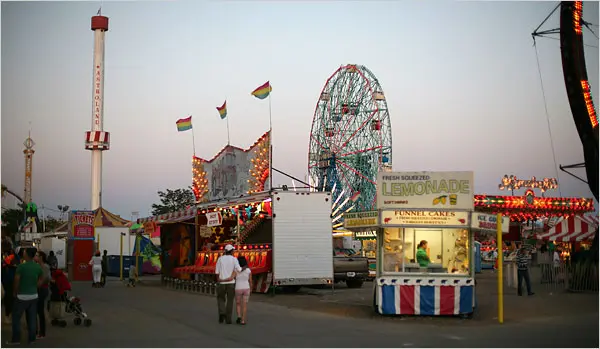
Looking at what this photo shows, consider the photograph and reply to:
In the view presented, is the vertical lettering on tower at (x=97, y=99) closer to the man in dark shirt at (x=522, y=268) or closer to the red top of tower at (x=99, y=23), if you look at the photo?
the red top of tower at (x=99, y=23)

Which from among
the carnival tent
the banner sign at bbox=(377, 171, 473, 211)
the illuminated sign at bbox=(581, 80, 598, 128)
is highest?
the illuminated sign at bbox=(581, 80, 598, 128)

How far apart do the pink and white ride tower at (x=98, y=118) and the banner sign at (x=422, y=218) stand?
6535 centimetres

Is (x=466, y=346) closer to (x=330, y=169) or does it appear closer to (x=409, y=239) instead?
(x=409, y=239)

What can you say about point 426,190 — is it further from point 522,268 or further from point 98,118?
point 98,118

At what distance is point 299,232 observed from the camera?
899 inches

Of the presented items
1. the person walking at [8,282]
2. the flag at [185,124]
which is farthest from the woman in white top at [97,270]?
the person walking at [8,282]

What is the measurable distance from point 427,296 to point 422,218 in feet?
4.98

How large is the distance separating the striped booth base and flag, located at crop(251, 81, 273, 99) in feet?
52.0

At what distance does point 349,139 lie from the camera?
56.0 metres

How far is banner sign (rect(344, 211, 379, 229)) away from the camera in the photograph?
16.5m

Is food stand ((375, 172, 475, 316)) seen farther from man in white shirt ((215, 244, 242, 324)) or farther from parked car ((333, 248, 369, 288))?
parked car ((333, 248, 369, 288))

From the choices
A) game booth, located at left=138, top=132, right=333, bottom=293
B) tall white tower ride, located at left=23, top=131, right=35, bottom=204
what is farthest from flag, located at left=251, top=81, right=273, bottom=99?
tall white tower ride, located at left=23, top=131, right=35, bottom=204

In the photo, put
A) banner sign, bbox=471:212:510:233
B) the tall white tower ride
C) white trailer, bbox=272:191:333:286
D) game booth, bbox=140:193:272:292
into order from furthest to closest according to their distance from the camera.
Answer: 1. the tall white tower ride
2. game booth, bbox=140:193:272:292
3. white trailer, bbox=272:191:333:286
4. banner sign, bbox=471:212:510:233

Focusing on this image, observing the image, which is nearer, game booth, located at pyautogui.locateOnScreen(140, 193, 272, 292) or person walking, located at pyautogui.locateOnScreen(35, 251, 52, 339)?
person walking, located at pyautogui.locateOnScreen(35, 251, 52, 339)
